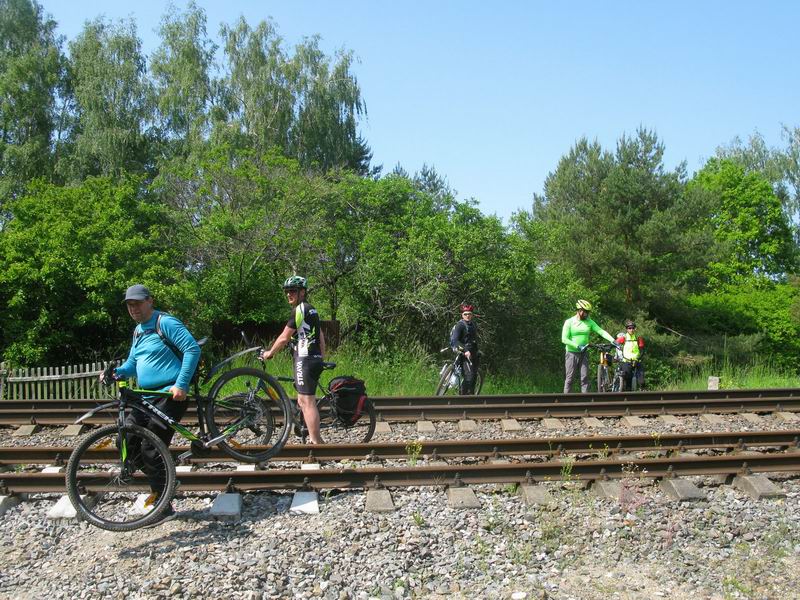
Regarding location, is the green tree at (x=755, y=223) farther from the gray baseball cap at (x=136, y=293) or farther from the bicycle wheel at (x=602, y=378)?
the gray baseball cap at (x=136, y=293)

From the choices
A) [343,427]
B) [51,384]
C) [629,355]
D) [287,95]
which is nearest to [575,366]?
[629,355]

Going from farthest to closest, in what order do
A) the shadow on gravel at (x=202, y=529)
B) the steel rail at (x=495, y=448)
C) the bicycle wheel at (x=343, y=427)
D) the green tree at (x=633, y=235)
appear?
the green tree at (x=633, y=235) → the bicycle wheel at (x=343, y=427) → the steel rail at (x=495, y=448) → the shadow on gravel at (x=202, y=529)

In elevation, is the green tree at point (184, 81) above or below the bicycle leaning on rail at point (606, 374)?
above

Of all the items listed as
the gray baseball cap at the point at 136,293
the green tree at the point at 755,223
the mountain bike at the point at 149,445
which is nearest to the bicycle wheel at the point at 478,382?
the mountain bike at the point at 149,445

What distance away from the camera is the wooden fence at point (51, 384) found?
11.9 m

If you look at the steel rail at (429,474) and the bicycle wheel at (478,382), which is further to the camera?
the bicycle wheel at (478,382)

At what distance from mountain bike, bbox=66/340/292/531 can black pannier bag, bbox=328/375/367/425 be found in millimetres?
703

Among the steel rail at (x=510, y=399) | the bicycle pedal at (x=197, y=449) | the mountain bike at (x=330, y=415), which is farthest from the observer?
the steel rail at (x=510, y=399)

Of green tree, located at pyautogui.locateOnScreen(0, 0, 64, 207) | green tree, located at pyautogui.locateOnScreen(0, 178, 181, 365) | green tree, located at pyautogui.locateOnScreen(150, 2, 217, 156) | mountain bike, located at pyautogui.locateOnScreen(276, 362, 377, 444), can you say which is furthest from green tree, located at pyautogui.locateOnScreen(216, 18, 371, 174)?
mountain bike, located at pyautogui.locateOnScreen(276, 362, 377, 444)

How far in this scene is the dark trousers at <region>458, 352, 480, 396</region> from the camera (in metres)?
11.2

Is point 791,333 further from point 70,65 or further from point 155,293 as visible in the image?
point 70,65

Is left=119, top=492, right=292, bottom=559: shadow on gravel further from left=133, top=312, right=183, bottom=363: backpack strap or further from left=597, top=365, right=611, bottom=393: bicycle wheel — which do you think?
left=597, top=365, right=611, bottom=393: bicycle wheel

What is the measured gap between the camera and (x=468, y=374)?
36.9 feet

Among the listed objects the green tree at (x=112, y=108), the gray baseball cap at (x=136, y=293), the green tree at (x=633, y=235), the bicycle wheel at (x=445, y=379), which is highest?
the green tree at (x=112, y=108)
